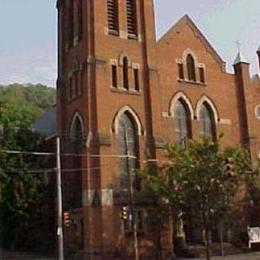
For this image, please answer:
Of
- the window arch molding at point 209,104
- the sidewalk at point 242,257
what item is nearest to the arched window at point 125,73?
the window arch molding at point 209,104

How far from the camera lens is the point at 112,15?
38094mm

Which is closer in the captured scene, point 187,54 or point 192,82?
point 192,82

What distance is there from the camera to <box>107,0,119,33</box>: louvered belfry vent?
37781mm

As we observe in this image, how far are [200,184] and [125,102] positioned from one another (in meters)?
9.80

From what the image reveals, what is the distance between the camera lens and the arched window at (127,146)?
3509 centimetres

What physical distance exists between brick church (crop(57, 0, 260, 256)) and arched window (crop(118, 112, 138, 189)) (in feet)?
0.22

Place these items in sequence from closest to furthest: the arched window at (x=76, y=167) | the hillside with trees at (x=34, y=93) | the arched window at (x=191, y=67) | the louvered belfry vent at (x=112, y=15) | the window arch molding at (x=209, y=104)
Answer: the arched window at (x=76, y=167), the louvered belfry vent at (x=112, y=15), the window arch molding at (x=209, y=104), the arched window at (x=191, y=67), the hillside with trees at (x=34, y=93)

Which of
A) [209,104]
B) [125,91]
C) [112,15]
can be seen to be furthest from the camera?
[209,104]

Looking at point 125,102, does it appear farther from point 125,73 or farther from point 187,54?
point 187,54

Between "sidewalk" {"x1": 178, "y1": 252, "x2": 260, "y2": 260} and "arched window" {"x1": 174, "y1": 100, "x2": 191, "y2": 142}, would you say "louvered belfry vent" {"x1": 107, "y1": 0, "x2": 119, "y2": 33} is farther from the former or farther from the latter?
"sidewalk" {"x1": 178, "y1": 252, "x2": 260, "y2": 260}

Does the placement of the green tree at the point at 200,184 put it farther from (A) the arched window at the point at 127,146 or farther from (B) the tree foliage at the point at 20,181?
(B) the tree foliage at the point at 20,181

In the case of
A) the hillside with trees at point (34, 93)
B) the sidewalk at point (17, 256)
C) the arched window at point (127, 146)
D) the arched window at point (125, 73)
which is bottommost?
the sidewalk at point (17, 256)

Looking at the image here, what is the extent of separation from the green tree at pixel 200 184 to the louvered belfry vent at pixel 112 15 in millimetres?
11666

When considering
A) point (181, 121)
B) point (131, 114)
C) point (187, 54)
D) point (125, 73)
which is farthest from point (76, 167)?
point (187, 54)
